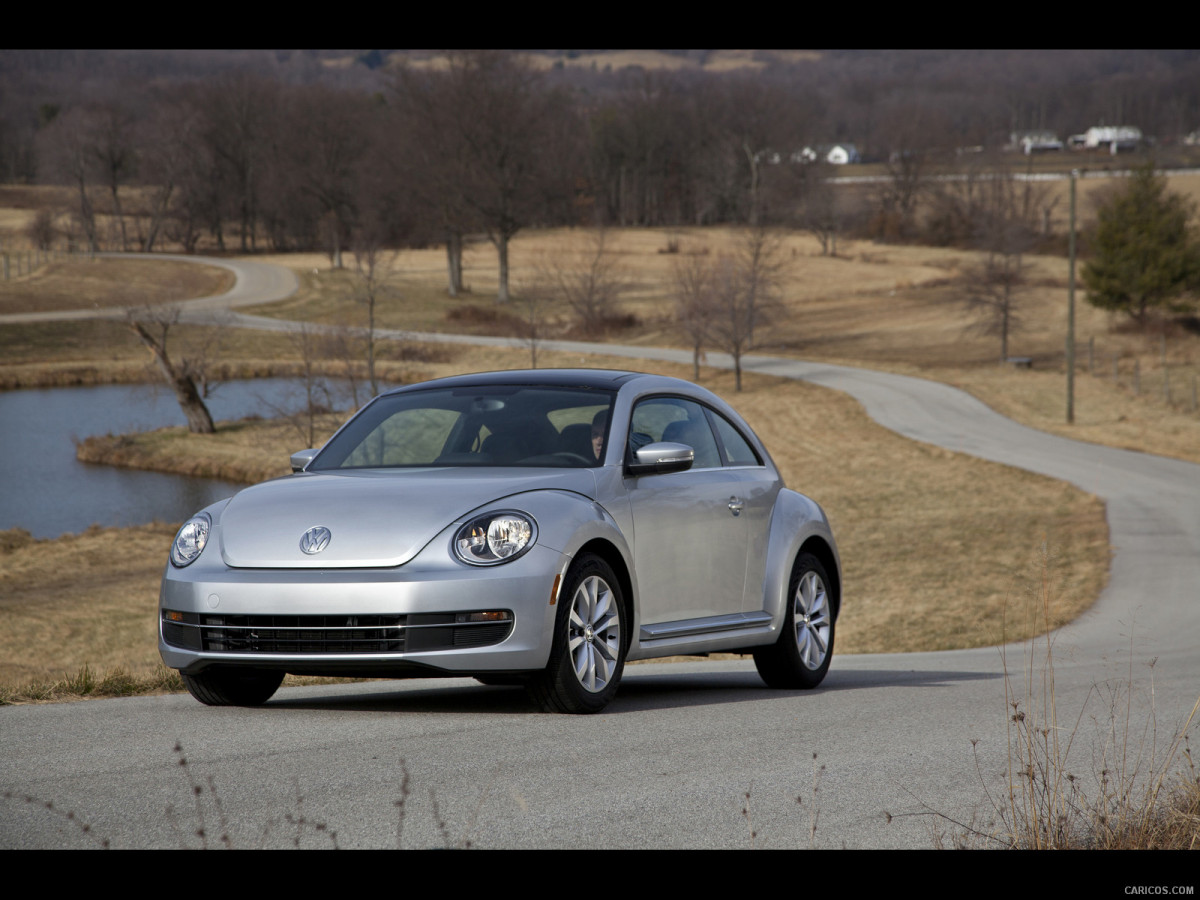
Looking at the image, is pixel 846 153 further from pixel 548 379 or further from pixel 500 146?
pixel 548 379

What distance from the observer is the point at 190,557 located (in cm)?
654

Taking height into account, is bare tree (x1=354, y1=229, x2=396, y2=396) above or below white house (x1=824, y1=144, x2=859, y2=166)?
below

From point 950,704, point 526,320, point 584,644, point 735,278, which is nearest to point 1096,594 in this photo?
point 950,704

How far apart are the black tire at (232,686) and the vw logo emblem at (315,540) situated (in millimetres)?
886

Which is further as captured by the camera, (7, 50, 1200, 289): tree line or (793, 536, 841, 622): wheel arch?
(7, 50, 1200, 289): tree line

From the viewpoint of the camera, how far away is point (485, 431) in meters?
7.57

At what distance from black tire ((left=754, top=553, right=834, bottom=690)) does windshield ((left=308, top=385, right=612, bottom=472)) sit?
5.96ft

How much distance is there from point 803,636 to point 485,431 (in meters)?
2.58

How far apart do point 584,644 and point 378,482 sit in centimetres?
128

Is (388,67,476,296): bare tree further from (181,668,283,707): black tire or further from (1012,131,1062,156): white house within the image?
(1012,131,1062,156): white house

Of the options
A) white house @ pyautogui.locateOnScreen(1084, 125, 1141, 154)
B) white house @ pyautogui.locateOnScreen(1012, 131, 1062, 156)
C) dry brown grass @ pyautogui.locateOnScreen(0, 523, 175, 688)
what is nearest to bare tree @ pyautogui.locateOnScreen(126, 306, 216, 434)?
dry brown grass @ pyautogui.locateOnScreen(0, 523, 175, 688)

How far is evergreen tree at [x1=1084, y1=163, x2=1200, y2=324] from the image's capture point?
76.6m

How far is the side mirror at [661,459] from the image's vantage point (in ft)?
23.5
